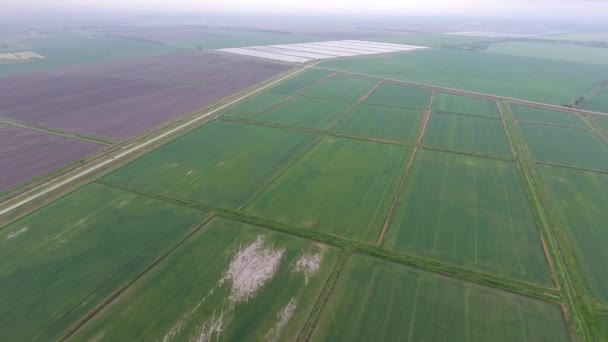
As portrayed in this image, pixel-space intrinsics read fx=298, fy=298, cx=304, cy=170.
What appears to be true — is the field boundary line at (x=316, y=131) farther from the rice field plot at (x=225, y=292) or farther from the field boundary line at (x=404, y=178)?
the rice field plot at (x=225, y=292)

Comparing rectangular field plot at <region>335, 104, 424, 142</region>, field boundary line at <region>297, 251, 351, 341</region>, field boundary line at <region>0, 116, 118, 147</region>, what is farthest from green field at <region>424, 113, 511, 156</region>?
field boundary line at <region>0, 116, 118, 147</region>

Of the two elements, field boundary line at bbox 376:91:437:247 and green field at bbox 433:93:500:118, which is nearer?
field boundary line at bbox 376:91:437:247

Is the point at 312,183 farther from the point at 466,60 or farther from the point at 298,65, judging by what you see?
the point at 466,60

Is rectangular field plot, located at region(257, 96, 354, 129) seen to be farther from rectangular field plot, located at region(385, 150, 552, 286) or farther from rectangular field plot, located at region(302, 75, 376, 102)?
rectangular field plot, located at region(385, 150, 552, 286)

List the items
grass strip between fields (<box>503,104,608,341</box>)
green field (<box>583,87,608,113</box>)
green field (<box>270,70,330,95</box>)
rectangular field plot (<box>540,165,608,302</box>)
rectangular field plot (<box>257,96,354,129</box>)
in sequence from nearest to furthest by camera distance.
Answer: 1. grass strip between fields (<box>503,104,608,341</box>)
2. rectangular field plot (<box>540,165,608,302</box>)
3. rectangular field plot (<box>257,96,354,129</box>)
4. green field (<box>583,87,608,113</box>)
5. green field (<box>270,70,330,95</box>)

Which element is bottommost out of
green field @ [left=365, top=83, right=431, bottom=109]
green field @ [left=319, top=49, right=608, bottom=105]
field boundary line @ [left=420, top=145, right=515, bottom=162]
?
field boundary line @ [left=420, top=145, right=515, bottom=162]

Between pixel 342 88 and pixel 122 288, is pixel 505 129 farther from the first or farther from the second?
pixel 122 288

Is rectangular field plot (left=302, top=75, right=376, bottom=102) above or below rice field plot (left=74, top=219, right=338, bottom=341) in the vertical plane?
above
